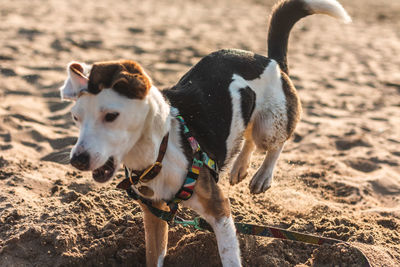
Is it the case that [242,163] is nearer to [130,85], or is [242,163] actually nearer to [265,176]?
[265,176]

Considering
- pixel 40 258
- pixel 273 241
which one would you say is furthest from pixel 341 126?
pixel 40 258

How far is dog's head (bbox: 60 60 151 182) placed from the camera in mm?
2255

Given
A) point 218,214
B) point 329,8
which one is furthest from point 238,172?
point 329,8

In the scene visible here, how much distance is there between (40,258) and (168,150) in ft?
4.11

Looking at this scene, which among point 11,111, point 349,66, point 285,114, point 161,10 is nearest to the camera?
point 285,114

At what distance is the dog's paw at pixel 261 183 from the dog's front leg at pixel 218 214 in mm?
1210

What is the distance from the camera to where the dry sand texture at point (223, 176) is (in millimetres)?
3322

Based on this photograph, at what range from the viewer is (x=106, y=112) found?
7.53ft

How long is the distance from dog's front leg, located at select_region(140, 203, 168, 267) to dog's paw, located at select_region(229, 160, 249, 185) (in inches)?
48.3

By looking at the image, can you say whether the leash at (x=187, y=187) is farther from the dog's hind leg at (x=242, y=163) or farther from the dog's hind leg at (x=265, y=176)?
the dog's hind leg at (x=242, y=163)

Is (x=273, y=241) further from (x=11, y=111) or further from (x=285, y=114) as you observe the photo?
(x=11, y=111)

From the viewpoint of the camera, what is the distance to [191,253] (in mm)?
3332

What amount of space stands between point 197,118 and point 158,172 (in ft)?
1.95

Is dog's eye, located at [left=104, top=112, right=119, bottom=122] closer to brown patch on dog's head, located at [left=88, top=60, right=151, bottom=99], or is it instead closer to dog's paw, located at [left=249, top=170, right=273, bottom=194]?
brown patch on dog's head, located at [left=88, top=60, right=151, bottom=99]
